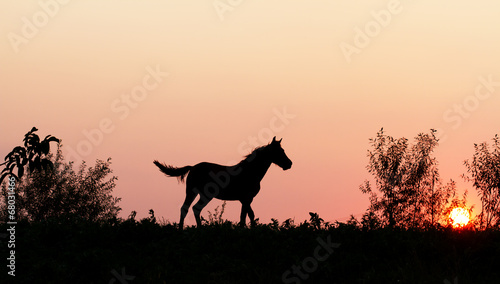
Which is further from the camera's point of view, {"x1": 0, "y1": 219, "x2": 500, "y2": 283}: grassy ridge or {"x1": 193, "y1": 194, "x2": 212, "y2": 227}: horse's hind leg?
{"x1": 193, "y1": 194, "x2": 212, "y2": 227}: horse's hind leg

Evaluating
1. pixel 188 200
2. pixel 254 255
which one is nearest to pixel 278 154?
pixel 188 200

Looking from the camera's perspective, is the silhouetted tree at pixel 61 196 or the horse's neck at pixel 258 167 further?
the silhouetted tree at pixel 61 196

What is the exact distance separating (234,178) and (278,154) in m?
1.87

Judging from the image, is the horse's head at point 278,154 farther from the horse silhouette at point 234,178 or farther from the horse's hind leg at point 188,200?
the horse's hind leg at point 188,200

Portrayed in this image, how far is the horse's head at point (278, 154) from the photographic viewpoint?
2216 centimetres

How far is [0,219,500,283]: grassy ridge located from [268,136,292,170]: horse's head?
586cm

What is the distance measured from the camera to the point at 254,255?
47.5 feet

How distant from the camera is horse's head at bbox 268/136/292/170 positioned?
872 inches

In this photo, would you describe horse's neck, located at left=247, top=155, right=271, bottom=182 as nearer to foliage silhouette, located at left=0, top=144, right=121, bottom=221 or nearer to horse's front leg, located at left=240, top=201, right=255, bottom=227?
horse's front leg, located at left=240, top=201, right=255, bottom=227

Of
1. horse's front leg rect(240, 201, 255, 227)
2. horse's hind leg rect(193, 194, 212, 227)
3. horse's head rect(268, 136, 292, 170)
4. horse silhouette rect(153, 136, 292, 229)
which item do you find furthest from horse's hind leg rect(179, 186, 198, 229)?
horse's head rect(268, 136, 292, 170)

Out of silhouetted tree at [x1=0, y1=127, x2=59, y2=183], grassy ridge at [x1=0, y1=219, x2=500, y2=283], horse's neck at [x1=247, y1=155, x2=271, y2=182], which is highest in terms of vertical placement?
horse's neck at [x1=247, y1=155, x2=271, y2=182]

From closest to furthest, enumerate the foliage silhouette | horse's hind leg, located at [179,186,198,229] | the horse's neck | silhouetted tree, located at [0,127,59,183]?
silhouetted tree, located at [0,127,59,183] < the horse's neck < horse's hind leg, located at [179,186,198,229] < the foliage silhouette

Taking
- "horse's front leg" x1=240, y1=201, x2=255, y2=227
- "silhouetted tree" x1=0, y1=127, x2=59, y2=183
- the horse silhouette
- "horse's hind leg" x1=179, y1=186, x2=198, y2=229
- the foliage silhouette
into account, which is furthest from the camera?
the foliage silhouette

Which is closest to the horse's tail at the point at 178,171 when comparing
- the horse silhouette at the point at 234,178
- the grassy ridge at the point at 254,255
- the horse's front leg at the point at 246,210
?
the horse silhouette at the point at 234,178
